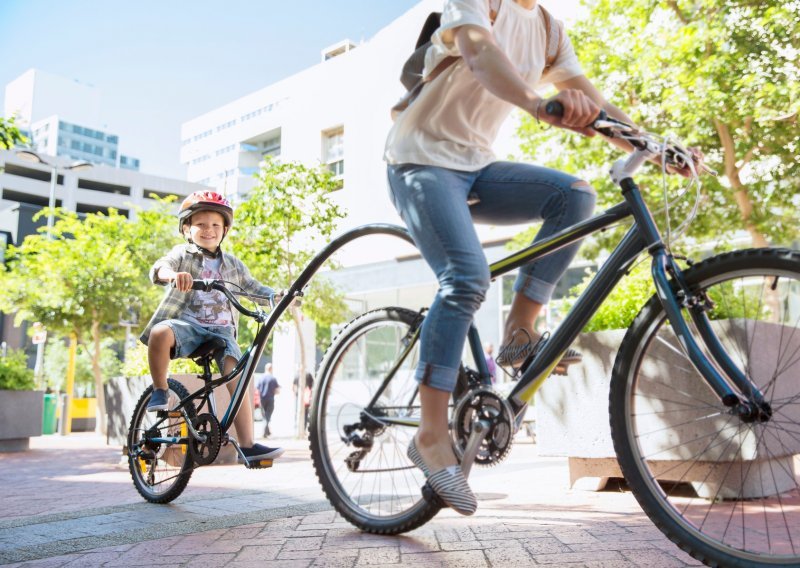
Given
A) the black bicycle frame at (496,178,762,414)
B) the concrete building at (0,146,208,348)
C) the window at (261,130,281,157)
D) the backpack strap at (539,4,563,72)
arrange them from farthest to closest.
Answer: the window at (261,130,281,157) → the concrete building at (0,146,208,348) → the backpack strap at (539,4,563,72) → the black bicycle frame at (496,178,762,414)

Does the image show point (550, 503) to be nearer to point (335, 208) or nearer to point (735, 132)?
point (735, 132)

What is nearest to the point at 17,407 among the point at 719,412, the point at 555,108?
the point at 555,108

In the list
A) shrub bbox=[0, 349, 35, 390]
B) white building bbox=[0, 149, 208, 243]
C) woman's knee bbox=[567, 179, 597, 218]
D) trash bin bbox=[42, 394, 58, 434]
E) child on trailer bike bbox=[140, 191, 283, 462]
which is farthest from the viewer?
white building bbox=[0, 149, 208, 243]

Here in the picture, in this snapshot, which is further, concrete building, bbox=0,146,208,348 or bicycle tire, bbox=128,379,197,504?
concrete building, bbox=0,146,208,348

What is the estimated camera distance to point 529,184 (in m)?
2.80

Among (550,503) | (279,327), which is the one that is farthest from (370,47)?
(550,503)

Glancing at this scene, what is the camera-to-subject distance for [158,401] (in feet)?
14.0

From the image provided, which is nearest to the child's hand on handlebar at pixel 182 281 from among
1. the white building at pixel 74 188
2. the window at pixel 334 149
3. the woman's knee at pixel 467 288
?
the woman's knee at pixel 467 288

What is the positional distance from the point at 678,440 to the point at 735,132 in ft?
29.0

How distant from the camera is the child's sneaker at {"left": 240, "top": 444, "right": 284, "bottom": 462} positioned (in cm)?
396

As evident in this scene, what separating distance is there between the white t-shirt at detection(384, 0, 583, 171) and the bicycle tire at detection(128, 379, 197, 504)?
2.22 metres

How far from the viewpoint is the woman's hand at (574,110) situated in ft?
7.25

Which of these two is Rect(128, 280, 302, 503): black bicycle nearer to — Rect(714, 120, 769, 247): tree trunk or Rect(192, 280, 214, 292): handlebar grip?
Rect(192, 280, 214, 292): handlebar grip

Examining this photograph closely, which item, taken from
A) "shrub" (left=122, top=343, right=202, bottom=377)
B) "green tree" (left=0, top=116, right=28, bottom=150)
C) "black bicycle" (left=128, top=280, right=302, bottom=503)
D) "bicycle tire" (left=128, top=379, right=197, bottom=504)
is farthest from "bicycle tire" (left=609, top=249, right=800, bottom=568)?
"green tree" (left=0, top=116, right=28, bottom=150)
